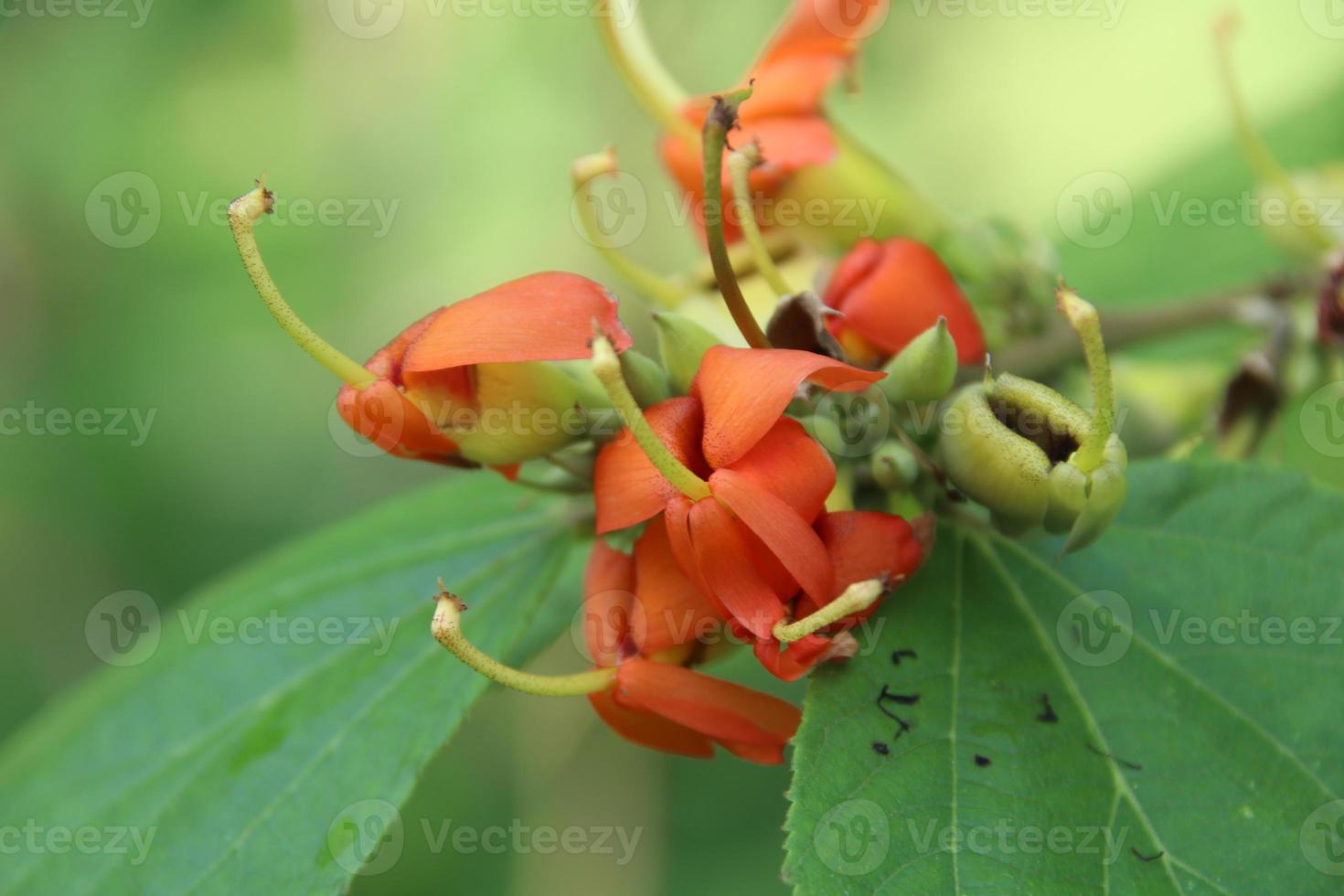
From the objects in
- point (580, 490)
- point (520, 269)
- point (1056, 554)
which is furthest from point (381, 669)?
point (520, 269)

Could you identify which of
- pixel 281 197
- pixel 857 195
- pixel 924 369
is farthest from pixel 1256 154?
pixel 281 197

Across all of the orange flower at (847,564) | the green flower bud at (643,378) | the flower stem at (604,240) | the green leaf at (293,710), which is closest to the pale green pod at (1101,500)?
the orange flower at (847,564)

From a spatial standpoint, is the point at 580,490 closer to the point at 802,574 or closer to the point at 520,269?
the point at 802,574

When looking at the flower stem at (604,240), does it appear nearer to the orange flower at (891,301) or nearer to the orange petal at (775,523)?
the orange flower at (891,301)

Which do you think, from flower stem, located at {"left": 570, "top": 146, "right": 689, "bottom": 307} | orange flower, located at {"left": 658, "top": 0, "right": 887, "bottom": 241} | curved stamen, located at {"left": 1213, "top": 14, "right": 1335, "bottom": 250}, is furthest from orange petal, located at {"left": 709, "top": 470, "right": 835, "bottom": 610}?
curved stamen, located at {"left": 1213, "top": 14, "right": 1335, "bottom": 250}

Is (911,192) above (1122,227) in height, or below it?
above

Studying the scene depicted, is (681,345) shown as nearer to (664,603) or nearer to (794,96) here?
(664,603)

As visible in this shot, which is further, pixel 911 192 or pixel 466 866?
pixel 466 866
